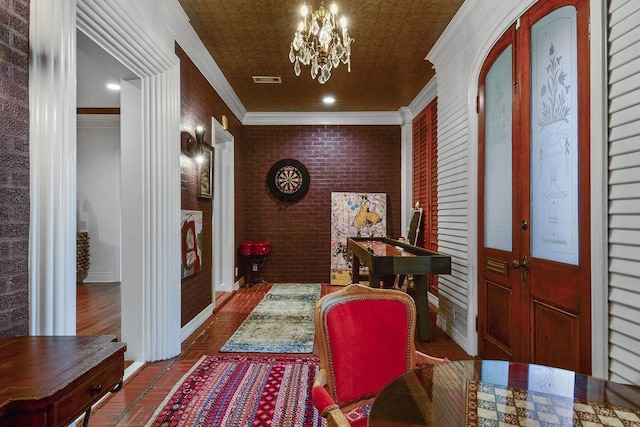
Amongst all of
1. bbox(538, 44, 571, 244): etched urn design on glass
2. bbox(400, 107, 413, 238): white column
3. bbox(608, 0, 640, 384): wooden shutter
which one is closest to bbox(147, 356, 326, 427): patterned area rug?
bbox(608, 0, 640, 384): wooden shutter

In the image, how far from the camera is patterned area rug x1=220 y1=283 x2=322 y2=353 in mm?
3453

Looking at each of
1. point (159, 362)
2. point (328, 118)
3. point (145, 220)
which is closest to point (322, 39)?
point (145, 220)

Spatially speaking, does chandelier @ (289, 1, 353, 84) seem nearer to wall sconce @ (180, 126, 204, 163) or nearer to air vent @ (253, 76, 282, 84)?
wall sconce @ (180, 126, 204, 163)

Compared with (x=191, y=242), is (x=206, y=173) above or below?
above

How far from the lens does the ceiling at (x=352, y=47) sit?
320cm

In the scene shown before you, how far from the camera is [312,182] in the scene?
6.75m

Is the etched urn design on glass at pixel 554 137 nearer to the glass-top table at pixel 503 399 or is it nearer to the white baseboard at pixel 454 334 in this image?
the glass-top table at pixel 503 399

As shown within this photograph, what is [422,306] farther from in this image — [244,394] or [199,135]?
[199,135]

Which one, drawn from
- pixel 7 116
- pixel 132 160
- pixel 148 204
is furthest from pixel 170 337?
pixel 7 116

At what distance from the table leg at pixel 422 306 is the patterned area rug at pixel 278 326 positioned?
1.13 meters

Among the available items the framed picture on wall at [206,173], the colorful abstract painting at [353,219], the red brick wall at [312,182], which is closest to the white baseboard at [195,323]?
the framed picture on wall at [206,173]

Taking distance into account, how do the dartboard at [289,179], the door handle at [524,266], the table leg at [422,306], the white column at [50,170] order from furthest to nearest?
the dartboard at [289,179], the table leg at [422,306], the door handle at [524,266], the white column at [50,170]

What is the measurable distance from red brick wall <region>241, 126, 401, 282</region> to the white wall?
97.3 inches

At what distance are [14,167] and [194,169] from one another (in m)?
2.39
